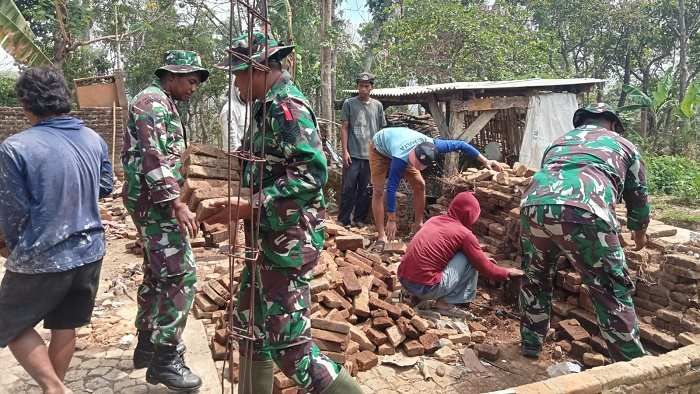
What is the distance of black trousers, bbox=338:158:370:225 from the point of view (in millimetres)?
7395

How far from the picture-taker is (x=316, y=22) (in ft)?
51.2

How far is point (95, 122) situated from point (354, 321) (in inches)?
394

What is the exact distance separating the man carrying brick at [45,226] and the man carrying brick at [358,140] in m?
4.71

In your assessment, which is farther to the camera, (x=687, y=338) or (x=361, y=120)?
(x=361, y=120)

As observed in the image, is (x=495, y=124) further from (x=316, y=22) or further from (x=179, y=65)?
(x=179, y=65)

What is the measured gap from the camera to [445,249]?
4480 millimetres

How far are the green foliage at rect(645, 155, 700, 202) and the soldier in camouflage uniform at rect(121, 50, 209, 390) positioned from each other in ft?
37.2

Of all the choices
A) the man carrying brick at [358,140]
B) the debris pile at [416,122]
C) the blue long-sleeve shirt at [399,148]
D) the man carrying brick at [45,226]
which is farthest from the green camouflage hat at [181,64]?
the debris pile at [416,122]

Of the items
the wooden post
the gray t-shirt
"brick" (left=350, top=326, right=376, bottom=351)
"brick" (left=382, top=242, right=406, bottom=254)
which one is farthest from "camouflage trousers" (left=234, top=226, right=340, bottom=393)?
the wooden post

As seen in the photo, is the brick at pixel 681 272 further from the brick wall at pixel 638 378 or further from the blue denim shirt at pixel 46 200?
the blue denim shirt at pixel 46 200

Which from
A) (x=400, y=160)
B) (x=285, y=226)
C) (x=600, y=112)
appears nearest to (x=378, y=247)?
(x=400, y=160)

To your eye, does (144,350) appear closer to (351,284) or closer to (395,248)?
(351,284)

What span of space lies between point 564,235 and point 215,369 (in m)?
2.48

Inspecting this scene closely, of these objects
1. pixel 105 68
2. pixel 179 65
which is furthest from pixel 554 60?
pixel 179 65
